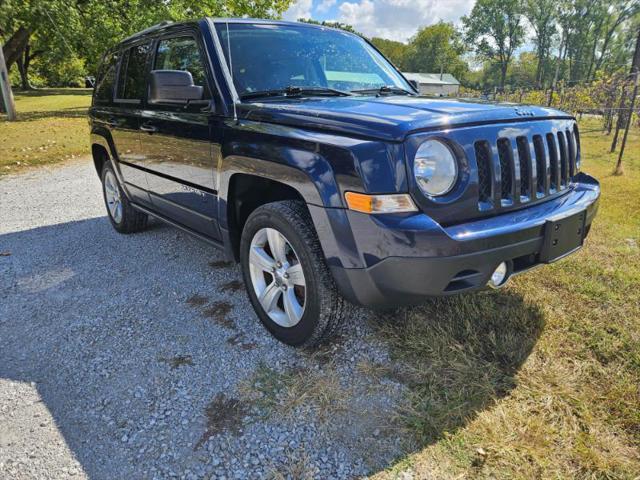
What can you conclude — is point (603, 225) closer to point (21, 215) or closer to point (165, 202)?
point (165, 202)

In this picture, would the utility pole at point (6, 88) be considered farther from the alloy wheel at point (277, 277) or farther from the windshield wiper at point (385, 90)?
the alloy wheel at point (277, 277)

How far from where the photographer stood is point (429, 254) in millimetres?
1927

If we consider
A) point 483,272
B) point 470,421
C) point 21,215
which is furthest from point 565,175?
point 21,215

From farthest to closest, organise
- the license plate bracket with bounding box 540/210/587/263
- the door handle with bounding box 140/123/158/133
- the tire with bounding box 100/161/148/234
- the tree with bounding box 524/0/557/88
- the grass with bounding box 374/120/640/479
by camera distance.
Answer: the tree with bounding box 524/0/557/88
the tire with bounding box 100/161/148/234
the door handle with bounding box 140/123/158/133
the license plate bracket with bounding box 540/210/587/263
the grass with bounding box 374/120/640/479

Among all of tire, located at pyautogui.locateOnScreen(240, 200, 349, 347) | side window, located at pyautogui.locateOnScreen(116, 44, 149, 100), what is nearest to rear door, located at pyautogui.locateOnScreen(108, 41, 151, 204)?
side window, located at pyautogui.locateOnScreen(116, 44, 149, 100)

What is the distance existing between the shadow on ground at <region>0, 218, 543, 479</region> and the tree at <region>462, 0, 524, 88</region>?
7596 centimetres

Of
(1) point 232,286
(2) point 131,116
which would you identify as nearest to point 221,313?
(1) point 232,286

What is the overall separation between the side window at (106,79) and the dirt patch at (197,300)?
233cm

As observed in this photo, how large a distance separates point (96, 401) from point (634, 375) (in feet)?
9.23

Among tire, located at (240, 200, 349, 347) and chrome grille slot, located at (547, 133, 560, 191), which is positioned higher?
chrome grille slot, located at (547, 133, 560, 191)

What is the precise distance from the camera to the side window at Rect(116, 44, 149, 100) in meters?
3.80

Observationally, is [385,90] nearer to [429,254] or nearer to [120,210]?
[429,254]

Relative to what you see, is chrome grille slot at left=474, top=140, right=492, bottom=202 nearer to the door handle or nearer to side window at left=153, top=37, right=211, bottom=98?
side window at left=153, top=37, right=211, bottom=98

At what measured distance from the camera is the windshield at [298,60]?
2928 millimetres
